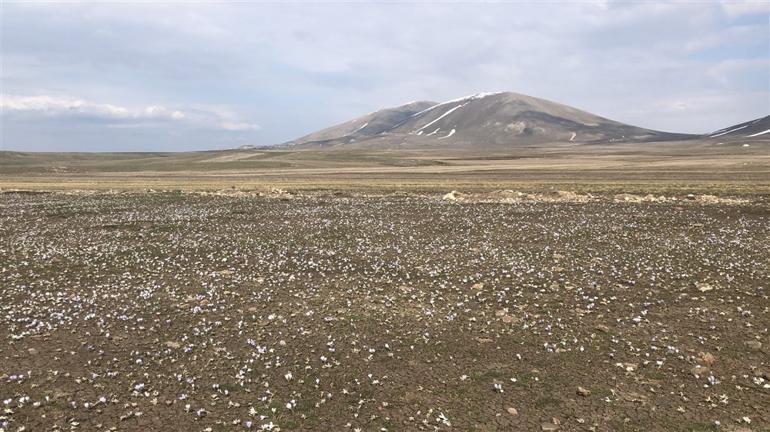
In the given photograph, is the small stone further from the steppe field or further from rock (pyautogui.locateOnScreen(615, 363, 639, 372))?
rock (pyautogui.locateOnScreen(615, 363, 639, 372))

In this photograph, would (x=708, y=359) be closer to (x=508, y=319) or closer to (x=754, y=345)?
(x=754, y=345)

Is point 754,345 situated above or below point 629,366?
above

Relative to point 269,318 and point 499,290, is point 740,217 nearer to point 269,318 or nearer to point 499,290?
point 499,290

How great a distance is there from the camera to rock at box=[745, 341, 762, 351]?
12602 millimetres

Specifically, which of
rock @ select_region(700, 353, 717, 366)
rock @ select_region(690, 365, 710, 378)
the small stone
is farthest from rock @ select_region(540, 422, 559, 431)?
the small stone

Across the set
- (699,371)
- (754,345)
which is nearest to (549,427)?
(699,371)

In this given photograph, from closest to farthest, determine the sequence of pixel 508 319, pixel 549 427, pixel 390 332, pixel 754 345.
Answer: pixel 549 427 < pixel 754 345 < pixel 390 332 < pixel 508 319

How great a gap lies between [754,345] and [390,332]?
9.64m

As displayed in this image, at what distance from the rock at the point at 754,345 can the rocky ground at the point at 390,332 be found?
0.23ft

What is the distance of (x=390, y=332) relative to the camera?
1434 centimetres

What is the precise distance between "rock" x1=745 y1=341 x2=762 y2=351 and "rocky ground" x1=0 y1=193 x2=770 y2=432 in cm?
7

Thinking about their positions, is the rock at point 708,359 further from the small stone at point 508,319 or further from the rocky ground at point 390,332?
the small stone at point 508,319

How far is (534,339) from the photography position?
44.9ft

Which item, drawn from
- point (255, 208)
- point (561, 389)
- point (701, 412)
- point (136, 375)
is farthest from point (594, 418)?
point (255, 208)
